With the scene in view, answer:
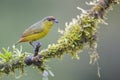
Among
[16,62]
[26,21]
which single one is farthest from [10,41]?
[16,62]

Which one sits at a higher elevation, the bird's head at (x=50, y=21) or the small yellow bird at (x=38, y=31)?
the bird's head at (x=50, y=21)

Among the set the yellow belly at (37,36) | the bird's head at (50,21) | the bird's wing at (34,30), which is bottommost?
the yellow belly at (37,36)

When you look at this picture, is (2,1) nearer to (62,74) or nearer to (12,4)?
(12,4)

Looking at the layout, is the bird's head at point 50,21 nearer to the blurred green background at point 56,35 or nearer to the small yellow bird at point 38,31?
the small yellow bird at point 38,31

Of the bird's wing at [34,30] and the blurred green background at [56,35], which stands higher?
the blurred green background at [56,35]

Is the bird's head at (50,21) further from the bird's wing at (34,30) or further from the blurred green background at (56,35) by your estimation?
the blurred green background at (56,35)

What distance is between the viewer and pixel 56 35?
35.8 ft

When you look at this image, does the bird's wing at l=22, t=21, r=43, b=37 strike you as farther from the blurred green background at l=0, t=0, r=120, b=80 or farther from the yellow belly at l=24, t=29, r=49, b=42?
the blurred green background at l=0, t=0, r=120, b=80

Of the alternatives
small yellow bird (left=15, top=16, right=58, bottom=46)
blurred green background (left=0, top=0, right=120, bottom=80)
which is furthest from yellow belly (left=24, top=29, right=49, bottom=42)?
blurred green background (left=0, top=0, right=120, bottom=80)

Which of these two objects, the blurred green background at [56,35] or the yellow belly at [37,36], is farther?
the blurred green background at [56,35]

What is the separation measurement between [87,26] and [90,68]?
7.11 meters

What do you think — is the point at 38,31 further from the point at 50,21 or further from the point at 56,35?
the point at 56,35

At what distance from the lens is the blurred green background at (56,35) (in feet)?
37.1

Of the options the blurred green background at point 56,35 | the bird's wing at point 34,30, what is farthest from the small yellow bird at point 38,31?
the blurred green background at point 56,35
